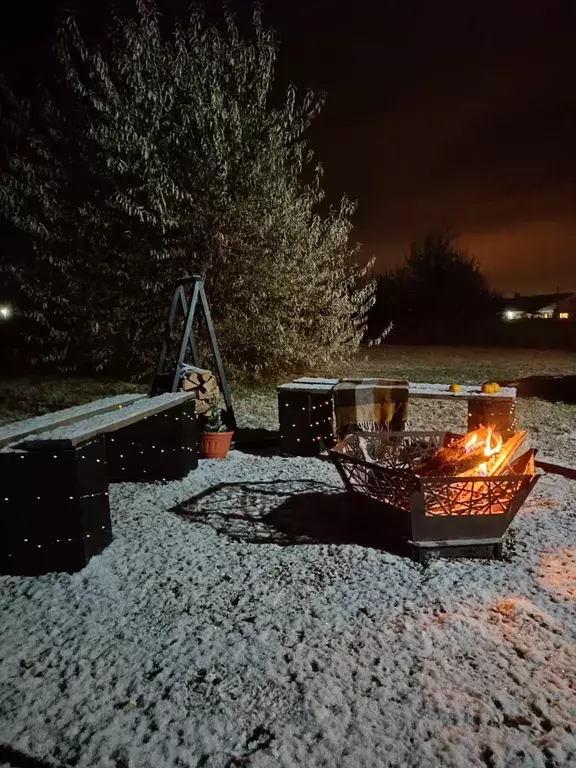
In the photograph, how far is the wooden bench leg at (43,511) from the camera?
335cm

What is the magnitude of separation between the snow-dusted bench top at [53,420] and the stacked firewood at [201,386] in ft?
3.72

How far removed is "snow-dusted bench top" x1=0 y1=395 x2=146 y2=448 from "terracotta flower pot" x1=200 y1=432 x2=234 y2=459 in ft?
3.13

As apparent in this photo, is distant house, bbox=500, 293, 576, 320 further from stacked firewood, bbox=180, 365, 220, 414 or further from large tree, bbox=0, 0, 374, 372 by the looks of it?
stacked firewood, bbox=180, 365, 220, 414

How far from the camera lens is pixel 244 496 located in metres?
4.78

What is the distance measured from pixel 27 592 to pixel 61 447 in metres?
0.83

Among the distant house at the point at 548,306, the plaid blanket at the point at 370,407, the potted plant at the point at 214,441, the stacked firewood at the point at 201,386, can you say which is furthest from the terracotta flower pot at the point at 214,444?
the distant house at the point at 548,306

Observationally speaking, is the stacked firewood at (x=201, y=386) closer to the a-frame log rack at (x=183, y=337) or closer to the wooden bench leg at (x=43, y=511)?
the a-frame log rack at (x=183, y=337)

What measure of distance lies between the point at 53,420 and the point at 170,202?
21.4 feet

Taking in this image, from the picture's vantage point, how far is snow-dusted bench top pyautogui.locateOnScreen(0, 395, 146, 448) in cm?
358

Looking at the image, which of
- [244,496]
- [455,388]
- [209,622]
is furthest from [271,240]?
[209,622]

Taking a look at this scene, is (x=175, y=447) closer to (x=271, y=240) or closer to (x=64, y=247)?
(x=271, y=240)

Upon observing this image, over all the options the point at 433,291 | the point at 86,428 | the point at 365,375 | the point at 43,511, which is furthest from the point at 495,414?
the point at 433,291

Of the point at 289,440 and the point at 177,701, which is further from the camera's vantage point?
the point at 289,440

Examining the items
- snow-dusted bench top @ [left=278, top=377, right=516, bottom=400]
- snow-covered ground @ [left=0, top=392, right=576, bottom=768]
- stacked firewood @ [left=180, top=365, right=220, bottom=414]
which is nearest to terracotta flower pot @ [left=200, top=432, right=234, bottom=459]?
stacked firewood @ [left=180, top=365, right=220, bottom=414]
